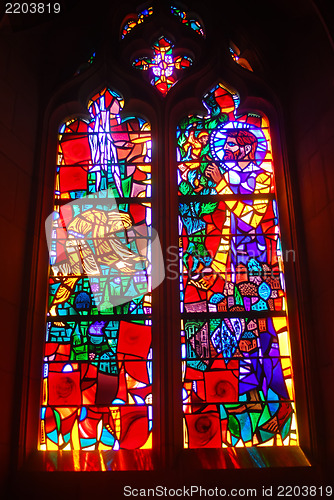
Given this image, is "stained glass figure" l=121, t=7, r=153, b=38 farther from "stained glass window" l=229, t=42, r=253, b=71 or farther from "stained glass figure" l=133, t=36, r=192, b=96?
"stained glass window" l=229, t=42, r=253, b=71

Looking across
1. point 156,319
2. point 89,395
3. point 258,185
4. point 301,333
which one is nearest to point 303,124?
point 258,185

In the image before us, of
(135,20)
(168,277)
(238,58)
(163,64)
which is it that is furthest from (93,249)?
(135,20)

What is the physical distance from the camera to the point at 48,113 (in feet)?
14.6

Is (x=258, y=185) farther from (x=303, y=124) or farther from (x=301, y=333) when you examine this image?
(x=301, y=333)

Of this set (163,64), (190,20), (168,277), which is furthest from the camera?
(190,20)

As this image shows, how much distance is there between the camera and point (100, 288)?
3934 mm

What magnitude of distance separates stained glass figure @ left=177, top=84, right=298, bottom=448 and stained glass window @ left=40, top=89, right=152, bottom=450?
0.30 metres

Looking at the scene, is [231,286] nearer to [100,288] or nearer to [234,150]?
[100,288]

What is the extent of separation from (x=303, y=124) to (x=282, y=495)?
2562 millimetres

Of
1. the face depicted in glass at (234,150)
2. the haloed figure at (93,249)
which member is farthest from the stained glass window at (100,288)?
the face depicted in glass at (234,150)

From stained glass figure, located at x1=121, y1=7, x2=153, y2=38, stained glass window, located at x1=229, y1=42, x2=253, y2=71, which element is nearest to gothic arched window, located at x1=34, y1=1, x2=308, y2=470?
stained glass figure, located at x1=121, y1=7, x2=153, y2=38

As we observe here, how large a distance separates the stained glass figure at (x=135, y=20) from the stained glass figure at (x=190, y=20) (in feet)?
0.74

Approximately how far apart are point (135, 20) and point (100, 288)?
2.54m

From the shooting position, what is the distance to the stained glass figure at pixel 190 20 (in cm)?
488
